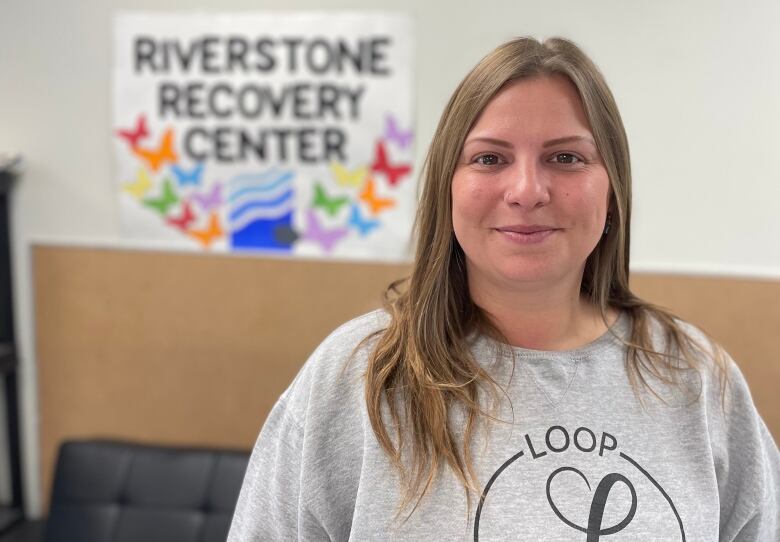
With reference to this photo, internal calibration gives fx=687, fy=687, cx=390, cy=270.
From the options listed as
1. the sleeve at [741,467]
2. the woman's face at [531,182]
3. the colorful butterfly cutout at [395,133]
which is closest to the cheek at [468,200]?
the woman's face at [531,182]

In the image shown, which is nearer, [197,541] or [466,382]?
[466,382]

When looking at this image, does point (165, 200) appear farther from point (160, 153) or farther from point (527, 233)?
point (527, 233)

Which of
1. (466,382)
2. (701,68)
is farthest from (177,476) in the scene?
(701,68)

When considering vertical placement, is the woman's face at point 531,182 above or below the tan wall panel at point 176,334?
above

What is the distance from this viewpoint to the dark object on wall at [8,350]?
1915 millimetres

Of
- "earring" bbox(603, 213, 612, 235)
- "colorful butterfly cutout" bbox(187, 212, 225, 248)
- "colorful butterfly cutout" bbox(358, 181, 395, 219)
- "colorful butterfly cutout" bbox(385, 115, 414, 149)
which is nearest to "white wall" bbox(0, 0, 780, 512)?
"colorful butterfly cutout" bbox(385, 115, 414, 149)

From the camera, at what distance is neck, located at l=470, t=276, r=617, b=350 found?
Answer: 3.10 ft

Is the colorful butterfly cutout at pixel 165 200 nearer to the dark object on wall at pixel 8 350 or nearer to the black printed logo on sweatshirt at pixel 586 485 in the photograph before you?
the dark object on wall at pixel 8 350

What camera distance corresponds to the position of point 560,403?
0.91 metres

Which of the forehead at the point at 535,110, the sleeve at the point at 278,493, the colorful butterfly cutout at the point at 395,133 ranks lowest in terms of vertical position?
the sleeve at the point at 278,493

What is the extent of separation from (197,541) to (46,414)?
2.09ft

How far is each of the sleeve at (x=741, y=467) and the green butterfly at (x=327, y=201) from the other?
108cm

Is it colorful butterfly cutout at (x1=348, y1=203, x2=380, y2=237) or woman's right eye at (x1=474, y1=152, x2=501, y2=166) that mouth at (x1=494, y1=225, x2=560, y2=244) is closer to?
woman's right eye at (x1=474, y1=152, x2=501, y2=166)

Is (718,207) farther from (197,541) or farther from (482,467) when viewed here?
(197,541)
